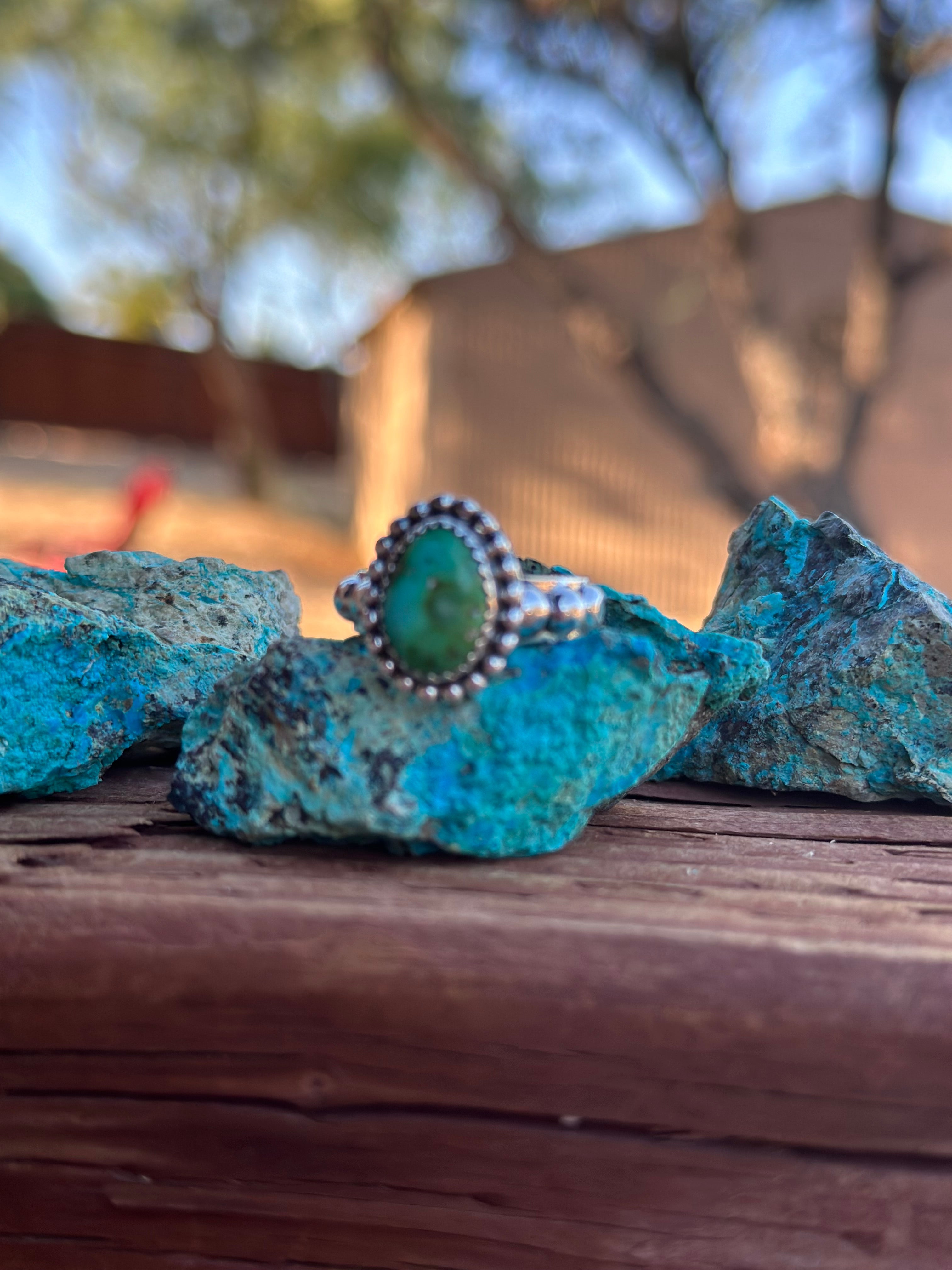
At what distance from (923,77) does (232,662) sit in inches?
246

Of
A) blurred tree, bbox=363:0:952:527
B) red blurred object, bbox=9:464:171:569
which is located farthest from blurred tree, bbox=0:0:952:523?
red blurred object, bbox=9:464:171:569

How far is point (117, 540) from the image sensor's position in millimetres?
7105

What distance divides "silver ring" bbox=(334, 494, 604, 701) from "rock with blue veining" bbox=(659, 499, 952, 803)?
50 cm

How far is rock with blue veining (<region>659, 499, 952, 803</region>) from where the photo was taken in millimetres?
1367

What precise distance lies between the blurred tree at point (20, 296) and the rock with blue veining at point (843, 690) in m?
18.2

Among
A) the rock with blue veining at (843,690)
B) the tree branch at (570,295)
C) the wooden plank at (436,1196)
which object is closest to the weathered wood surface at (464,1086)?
the wooden plank at (436,1196)

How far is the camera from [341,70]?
813cm

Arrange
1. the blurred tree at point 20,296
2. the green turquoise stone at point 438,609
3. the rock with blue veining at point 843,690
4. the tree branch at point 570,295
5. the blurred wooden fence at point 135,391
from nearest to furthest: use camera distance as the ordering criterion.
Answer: the green turquoise stone at point 438,609 < the rock with blue veining at point 843,690 < the tree branch at point 570,295 < the blurred wooden fence at point 135,391 < the blurred tree at point 20,296

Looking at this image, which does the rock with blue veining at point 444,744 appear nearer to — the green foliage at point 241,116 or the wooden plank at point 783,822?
the wooden plank at point 783,822

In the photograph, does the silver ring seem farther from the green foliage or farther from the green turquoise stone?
the green foliage

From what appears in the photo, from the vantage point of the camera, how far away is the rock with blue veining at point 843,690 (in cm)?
137

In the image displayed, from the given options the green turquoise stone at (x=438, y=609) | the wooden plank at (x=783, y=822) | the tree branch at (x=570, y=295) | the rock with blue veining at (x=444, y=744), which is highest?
the tree branch at (x=570, y=295)

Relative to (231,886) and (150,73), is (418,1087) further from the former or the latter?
(150,73)

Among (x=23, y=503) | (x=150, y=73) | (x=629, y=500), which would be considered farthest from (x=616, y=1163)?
(x=23, y=503)
